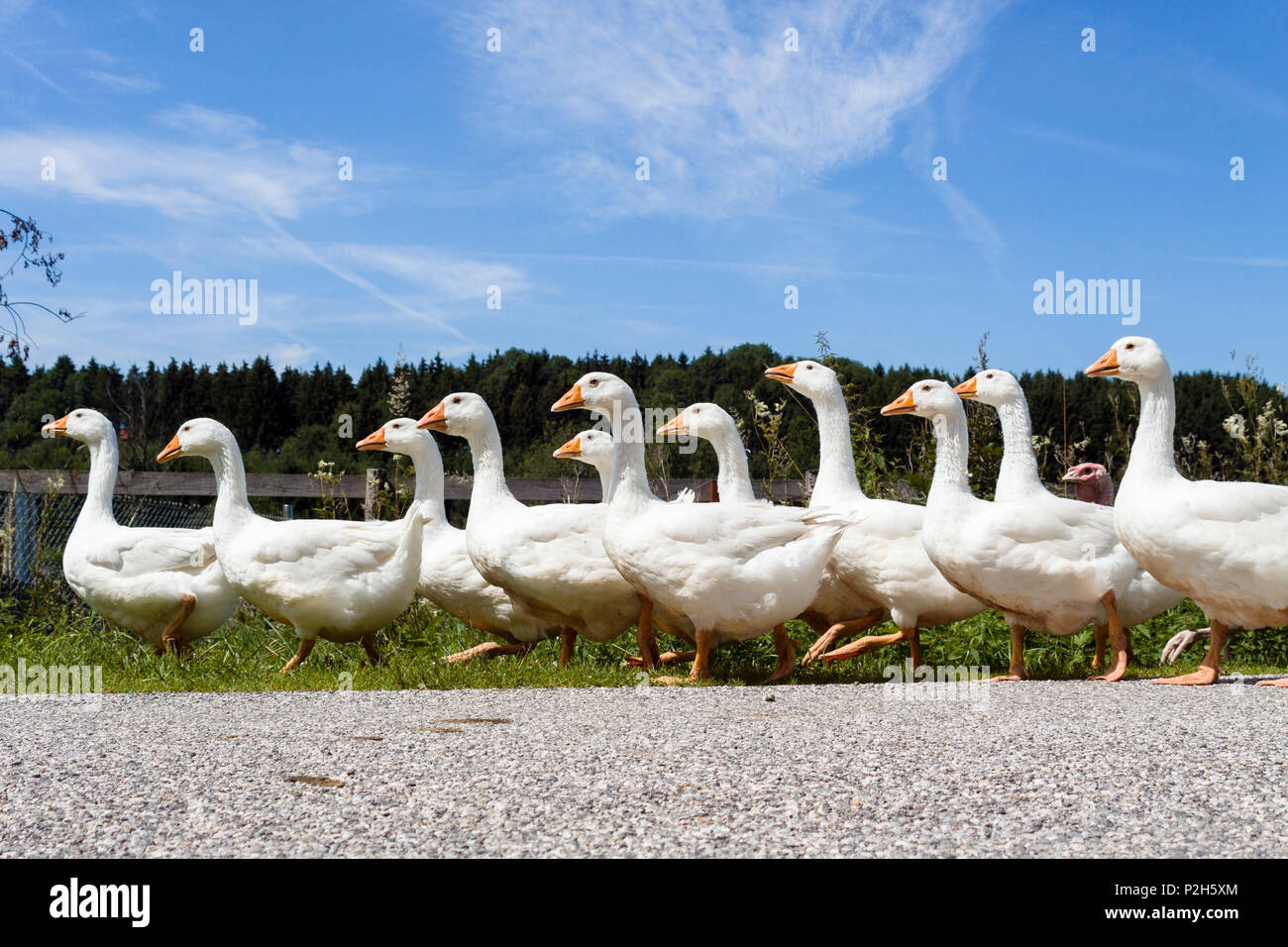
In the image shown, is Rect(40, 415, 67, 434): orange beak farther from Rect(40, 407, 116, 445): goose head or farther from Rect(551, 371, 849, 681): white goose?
Rect(551, 371, 849, 681): white goose

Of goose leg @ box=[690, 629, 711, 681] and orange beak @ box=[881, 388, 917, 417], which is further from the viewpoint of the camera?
orange beak @ box=[881, 388, 917, 417]

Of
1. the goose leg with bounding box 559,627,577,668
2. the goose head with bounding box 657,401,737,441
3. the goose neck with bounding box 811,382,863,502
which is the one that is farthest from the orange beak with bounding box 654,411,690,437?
the goose leg with bounding box 559,627,577,668

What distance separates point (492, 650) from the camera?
7.74 meters

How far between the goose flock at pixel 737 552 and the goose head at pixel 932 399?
0.05 ft

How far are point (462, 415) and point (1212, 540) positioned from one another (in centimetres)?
491

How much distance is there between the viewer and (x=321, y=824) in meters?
3.13

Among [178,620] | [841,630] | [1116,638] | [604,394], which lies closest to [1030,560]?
[1116,638]

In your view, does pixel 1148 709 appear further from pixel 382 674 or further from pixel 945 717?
pixel 382 674

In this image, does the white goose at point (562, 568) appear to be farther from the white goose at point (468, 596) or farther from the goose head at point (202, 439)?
the goose head at point (202, 439)

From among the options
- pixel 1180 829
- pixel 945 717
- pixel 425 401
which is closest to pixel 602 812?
Result: pixel 1180 829

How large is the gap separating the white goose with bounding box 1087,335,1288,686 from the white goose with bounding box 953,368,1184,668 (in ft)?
1.32

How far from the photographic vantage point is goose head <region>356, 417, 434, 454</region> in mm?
8555

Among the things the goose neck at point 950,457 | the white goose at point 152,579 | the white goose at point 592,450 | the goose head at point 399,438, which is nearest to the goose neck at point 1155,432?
the goose neck at point 950,457

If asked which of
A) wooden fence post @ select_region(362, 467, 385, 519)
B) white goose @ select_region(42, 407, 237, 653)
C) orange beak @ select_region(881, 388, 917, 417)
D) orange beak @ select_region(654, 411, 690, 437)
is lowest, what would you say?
white goose @ select_region(42, 407, 237, 653)
